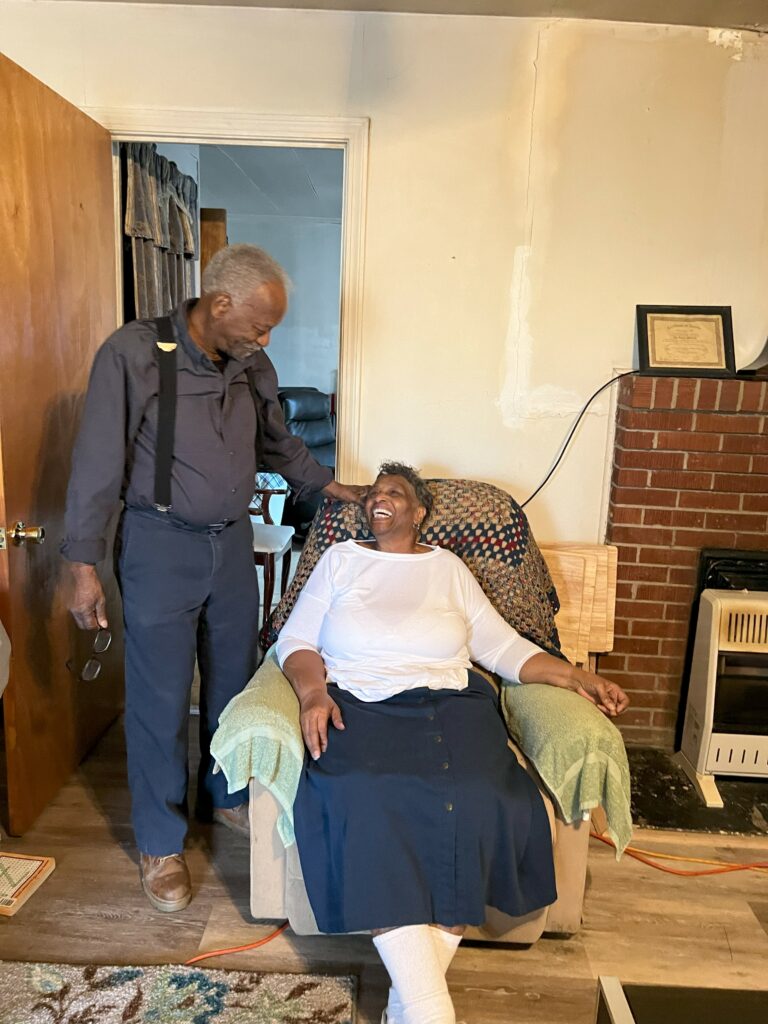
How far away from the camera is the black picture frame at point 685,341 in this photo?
2.56 meters

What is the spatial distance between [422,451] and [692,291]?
3.41ft

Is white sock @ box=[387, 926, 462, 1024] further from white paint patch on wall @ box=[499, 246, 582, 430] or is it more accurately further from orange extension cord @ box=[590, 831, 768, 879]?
white paint patch on wall @ box=[499, 246, 582, 430]

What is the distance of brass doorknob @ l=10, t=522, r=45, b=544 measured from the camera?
Result: 1988 millimetres

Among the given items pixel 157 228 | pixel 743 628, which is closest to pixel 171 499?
pixel 157 228

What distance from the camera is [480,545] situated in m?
2.20

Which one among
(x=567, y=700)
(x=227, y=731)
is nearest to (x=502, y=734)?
(x=567, y=700)

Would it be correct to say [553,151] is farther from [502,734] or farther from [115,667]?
[115,667]

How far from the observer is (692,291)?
8.52ft

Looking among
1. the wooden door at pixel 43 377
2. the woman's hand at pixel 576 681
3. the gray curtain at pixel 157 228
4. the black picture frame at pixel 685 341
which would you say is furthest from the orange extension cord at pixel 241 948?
the gray curtain at pixel 157 228

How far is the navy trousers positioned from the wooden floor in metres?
0.18

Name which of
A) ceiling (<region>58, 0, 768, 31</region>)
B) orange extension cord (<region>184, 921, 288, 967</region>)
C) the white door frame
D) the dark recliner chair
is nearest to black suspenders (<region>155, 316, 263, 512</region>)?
the white door frame

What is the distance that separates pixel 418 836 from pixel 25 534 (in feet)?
4.02

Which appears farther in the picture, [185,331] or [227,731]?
[185,331]

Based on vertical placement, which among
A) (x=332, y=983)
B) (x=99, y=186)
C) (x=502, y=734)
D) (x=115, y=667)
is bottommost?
(x=332, y=983)
